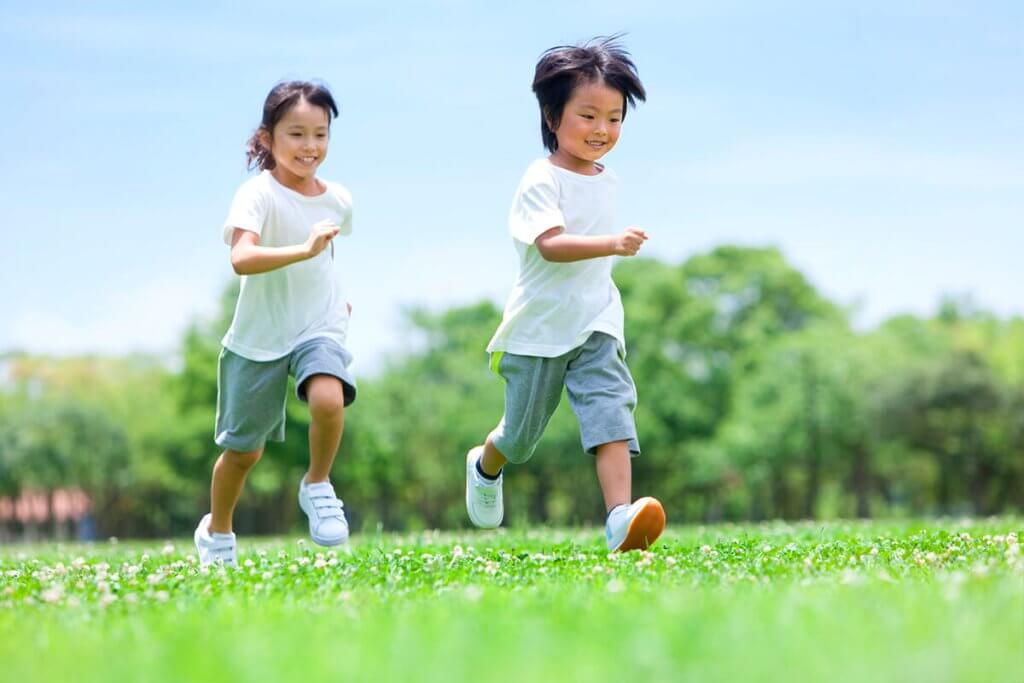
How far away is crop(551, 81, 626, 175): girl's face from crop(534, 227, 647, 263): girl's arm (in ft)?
1.90

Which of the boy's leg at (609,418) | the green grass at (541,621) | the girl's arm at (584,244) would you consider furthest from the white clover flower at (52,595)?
the girl's arm at (584,244)

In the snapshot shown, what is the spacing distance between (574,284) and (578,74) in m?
1.30

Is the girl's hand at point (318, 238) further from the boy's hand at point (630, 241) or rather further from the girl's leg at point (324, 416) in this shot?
the boy's hand at point (630, 241)

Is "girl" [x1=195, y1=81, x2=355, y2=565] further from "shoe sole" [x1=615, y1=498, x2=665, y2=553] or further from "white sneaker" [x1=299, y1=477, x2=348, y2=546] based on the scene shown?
"shoe sole" [x1=615, y1=498, x2=665, y2=553]

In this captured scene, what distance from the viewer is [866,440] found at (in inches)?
1649

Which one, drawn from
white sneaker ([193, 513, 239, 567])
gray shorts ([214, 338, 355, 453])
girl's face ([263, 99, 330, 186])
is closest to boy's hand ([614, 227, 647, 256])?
gray shorts ([214, 338, 355, 453])

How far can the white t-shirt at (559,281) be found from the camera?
7.11 metres

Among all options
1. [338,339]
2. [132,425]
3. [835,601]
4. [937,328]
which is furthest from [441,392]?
[835,601]

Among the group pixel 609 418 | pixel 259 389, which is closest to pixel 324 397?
pixel 259 389

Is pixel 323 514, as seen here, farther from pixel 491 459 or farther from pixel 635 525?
pixel 635 525

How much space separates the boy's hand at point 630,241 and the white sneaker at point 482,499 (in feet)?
6.81

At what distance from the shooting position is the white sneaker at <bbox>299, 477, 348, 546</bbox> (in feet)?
22.9

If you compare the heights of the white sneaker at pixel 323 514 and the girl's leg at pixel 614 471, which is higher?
the girl's leg at pixel 614 471

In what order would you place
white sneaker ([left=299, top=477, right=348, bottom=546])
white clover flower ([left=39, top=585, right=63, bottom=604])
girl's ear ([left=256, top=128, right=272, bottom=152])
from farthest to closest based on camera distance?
girl's ear ([left=256, top=128, right=272, bottom=152])
white sneaker ([left=299, top=477, right=348, bottom=546])
white clover flower ([left=39, top=585, right=63, bottom=604])
